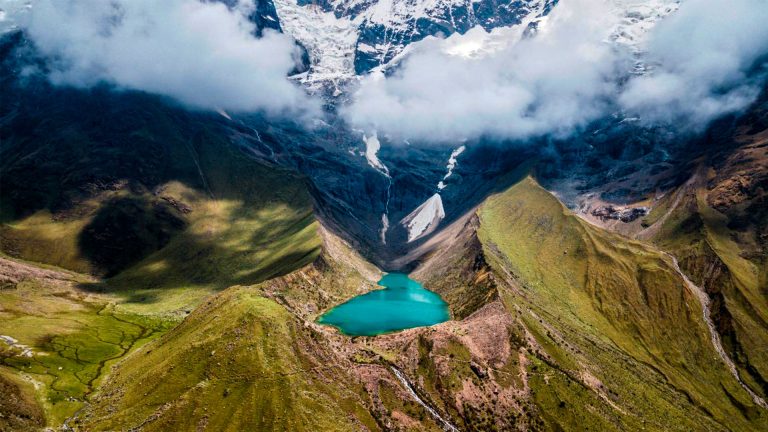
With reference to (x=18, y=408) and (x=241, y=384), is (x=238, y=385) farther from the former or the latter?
(x=18, y=408)

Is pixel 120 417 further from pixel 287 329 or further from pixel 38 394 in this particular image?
pixel 287 329

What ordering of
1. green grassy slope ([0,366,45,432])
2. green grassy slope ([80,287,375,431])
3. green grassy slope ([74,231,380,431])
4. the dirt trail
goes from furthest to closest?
the dirt trail < green grassy slope ([74,231,380,431]) < green grassy slope ([80,287,375,431]) < green grassy slope ([0,366,45,432])

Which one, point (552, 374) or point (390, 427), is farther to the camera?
point (552, 374)

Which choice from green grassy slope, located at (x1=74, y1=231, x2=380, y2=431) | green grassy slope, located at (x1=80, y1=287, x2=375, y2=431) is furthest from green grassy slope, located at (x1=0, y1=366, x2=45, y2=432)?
green grassy slope, located at (x1=80, y1=287, x2=375, y2=431)

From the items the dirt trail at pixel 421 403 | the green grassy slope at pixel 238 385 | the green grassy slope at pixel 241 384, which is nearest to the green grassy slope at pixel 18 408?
the green grassy slope at pixel 241 384

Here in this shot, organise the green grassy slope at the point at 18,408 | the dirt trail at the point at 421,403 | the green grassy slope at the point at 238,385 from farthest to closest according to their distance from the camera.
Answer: the dirt trail at the point at 421,403, the green grassy slope at the point at 238,385, the green grassy slope at the point at 18,408

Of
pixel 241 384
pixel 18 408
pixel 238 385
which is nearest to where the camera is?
pixel 18 408

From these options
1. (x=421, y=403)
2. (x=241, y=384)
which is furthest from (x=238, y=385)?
(x=421, y=403)

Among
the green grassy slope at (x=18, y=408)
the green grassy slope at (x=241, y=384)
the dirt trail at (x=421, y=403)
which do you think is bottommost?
the dirt trail at (x=421, y=403)

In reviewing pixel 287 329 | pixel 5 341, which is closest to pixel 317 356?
pixel 287 329

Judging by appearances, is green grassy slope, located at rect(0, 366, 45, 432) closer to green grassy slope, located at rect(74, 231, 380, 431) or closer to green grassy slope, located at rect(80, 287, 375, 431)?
green grassy slope, located at rect(74, 231, 380, 431)

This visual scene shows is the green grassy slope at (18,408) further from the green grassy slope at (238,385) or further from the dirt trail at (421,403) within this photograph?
the dirt trail at (421,403)
